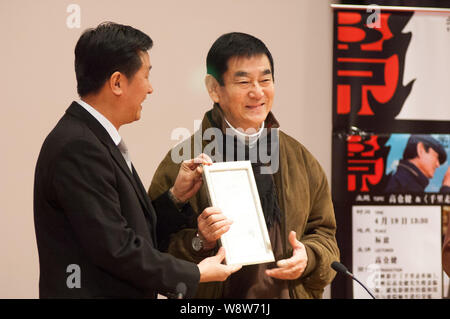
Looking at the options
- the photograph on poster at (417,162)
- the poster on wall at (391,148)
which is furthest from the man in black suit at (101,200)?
the photograph on poster at (417,162)

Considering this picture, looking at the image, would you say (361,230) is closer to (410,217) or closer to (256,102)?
(410,217)

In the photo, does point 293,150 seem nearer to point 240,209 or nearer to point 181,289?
point 240,209

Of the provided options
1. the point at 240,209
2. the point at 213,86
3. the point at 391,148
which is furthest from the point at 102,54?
the point at 391,148

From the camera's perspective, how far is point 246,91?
1.92m

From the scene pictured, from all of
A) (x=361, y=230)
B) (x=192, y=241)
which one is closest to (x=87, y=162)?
(x=192, y=241)

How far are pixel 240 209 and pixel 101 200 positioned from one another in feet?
1.73

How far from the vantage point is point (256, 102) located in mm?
1931

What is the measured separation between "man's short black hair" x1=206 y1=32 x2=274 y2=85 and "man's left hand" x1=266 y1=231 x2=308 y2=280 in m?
0.62

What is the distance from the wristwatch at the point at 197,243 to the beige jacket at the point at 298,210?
2 cm

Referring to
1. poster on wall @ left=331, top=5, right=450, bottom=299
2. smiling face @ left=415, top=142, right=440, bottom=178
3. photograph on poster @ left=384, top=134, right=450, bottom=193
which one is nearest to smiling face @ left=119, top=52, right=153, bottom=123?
poster on wall @ left=331, top=5, right=450, bottom=299

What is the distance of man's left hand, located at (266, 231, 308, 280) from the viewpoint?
1810 mm

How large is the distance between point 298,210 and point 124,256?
0.75 metres

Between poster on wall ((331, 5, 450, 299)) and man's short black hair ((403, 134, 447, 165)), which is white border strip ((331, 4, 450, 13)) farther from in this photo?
man's short black hair ((403, 134, 447, 165))

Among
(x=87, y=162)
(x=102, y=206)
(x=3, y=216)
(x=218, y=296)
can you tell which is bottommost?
(x=218, y=296)
